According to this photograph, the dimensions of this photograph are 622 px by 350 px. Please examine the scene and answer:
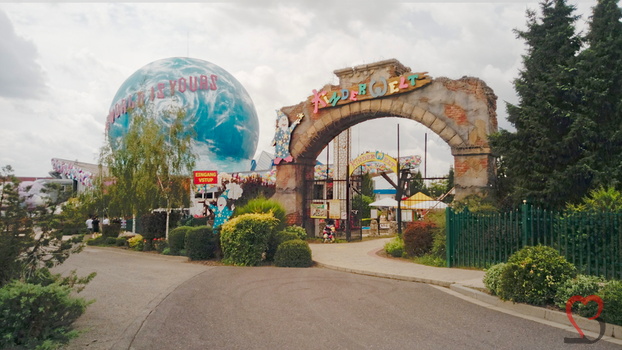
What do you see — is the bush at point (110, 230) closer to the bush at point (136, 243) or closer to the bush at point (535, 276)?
the bush at point (136, 243)

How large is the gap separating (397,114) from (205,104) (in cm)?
2865

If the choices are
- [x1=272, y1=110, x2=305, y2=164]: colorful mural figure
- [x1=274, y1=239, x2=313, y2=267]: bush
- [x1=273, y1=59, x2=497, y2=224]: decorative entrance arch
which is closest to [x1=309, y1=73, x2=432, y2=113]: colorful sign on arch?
[x1=273, y1=59, x2=497, y2=224]: decorative entrance arch

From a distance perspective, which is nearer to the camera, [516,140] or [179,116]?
[516,140]

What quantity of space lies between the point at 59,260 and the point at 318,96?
15.6 m

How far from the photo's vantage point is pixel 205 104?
43.9 metres

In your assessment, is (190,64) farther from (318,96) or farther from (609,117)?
(609,117)

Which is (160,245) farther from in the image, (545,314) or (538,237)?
(545,314)

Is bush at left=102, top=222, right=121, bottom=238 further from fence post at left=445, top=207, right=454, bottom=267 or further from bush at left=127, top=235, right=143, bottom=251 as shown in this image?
fence post at left=445, top=207, right=454, bottom=267

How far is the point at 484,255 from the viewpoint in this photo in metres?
12.6

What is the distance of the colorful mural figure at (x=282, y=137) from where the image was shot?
22.2 metres

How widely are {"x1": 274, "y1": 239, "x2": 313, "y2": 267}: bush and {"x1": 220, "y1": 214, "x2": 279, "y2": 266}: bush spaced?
641 millimetres

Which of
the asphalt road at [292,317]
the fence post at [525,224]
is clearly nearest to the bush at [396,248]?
the asphalt road at [292,317]

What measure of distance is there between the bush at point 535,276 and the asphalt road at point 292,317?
2.22ft

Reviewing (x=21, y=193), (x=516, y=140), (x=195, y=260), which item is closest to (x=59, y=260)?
(x=21, y=193)
